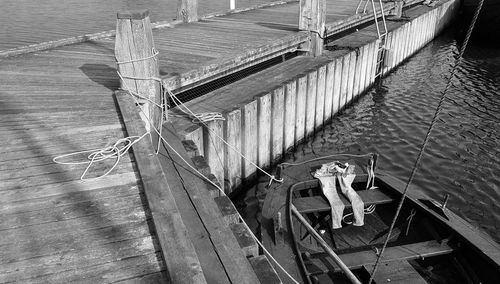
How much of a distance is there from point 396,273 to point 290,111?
5497mm

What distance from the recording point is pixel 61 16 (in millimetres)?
27094

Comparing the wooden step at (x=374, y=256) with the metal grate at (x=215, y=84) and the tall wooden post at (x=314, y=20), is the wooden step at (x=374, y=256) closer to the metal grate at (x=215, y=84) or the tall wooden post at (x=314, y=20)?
the metal grate at (x=215, y=84)

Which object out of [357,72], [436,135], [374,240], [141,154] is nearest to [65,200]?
[141,154]

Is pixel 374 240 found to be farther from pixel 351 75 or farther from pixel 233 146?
pixel 351 75

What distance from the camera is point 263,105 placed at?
8.98 meters

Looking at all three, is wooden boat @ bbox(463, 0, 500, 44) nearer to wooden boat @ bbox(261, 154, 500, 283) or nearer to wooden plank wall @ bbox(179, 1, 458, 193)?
wooden plank wall @ bbox(179, 1, 458, 193)

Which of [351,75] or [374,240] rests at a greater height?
[351,75]

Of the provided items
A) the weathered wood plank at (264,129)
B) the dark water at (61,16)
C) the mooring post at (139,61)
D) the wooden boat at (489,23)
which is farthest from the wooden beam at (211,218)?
the wooden boat at (489,23)

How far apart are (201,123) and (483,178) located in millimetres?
7885

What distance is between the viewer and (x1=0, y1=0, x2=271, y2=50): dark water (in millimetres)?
21469

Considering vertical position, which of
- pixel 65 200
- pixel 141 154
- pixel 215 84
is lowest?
pixel 215 84

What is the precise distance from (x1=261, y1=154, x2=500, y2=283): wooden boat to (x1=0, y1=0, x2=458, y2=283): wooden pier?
4.65 feet

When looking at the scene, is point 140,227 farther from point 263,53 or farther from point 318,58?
point 318,58

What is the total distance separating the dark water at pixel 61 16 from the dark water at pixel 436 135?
16.3 meters
